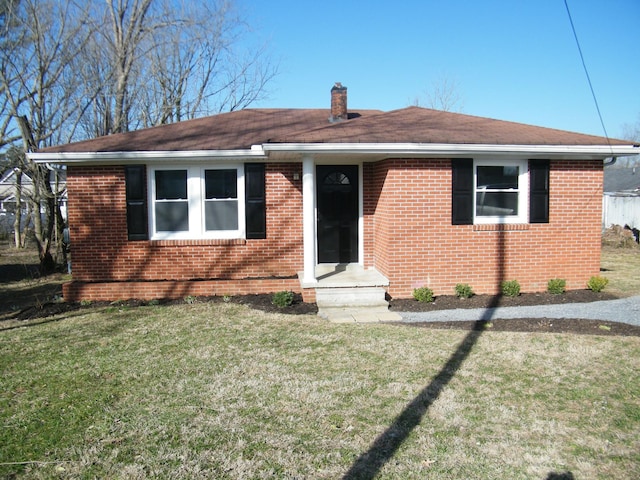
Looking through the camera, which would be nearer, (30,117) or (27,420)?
(27,420)

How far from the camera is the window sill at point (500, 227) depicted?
9.52 m

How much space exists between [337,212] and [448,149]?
306 centimetres

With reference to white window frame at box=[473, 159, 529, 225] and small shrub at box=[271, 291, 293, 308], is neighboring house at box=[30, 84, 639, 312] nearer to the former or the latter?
white window frame at box=[473, 159, 529, 225]

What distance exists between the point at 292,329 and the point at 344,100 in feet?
20.8

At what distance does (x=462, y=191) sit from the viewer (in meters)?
9.41

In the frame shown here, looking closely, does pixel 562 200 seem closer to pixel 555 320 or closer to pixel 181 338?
pixel 555 320

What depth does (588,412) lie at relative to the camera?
4566 millimetres

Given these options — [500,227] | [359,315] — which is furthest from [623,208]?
[359,315]

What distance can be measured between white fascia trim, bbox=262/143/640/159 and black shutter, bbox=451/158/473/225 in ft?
0.86

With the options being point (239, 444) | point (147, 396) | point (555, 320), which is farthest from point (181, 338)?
point (555, 320)

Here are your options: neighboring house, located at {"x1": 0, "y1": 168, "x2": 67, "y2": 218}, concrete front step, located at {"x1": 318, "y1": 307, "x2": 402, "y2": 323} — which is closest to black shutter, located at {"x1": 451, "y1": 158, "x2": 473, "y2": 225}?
concrete front step, located at {"x1": 318, "y1": 307, "x2": 402, "y2": 323}

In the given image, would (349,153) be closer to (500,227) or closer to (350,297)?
(350,297)

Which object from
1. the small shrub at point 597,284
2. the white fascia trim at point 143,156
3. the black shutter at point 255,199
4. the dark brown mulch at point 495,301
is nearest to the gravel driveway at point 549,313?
the dark brown mulch at point 495,301

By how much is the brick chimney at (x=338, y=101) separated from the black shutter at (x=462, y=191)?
3.50m
